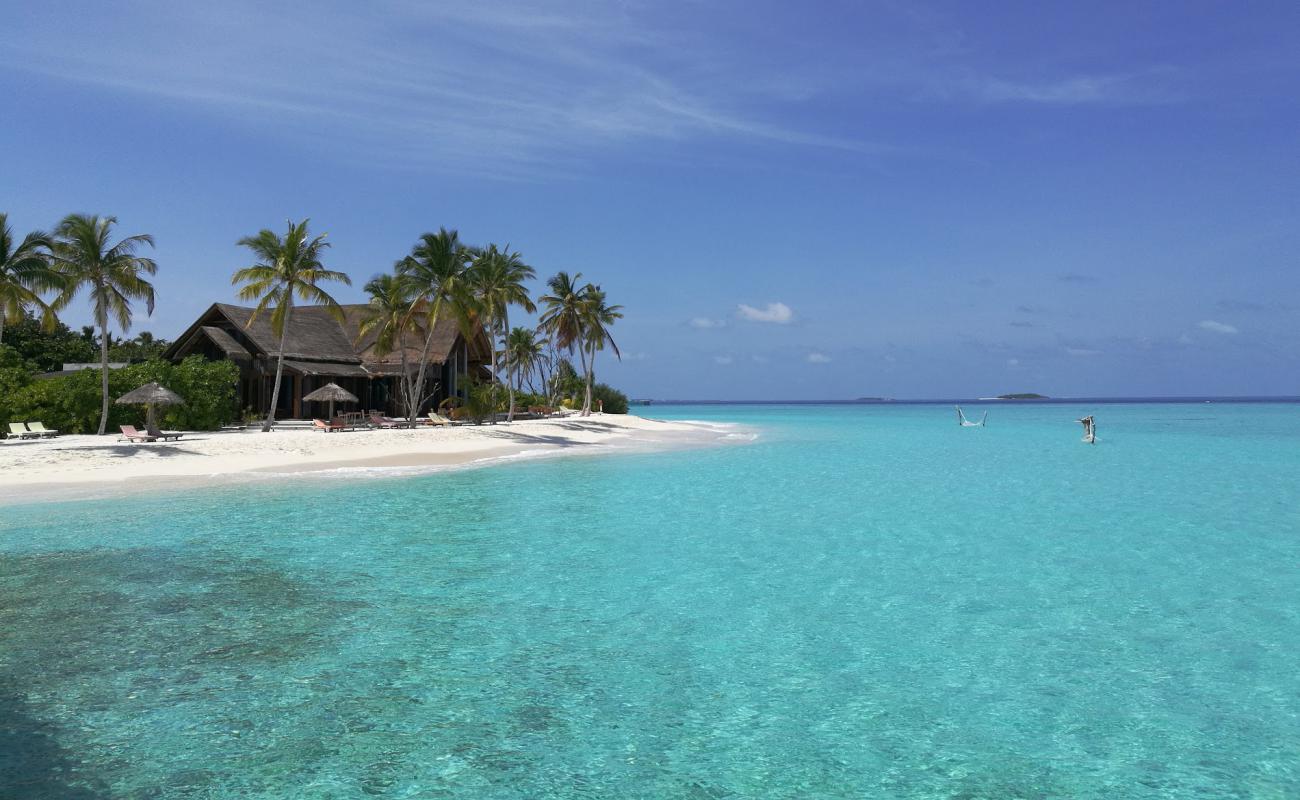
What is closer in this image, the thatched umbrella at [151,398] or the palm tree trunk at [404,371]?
the thatched umbrella at [151,398]

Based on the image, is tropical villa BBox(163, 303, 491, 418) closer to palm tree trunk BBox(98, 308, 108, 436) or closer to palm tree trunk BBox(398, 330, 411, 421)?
palm tree trunk BBox(398, 330, 411, 421)

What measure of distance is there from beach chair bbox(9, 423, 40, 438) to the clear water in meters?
13.2

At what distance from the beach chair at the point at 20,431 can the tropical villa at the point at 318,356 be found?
29.1 ft

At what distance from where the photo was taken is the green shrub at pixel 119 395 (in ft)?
87.2

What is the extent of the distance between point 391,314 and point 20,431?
15.0 meters

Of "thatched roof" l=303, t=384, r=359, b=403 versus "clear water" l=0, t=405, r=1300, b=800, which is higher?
"thatched roof" l=303, t=384, r=359, b=403

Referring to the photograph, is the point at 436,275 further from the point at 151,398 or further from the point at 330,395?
the point at 151,398

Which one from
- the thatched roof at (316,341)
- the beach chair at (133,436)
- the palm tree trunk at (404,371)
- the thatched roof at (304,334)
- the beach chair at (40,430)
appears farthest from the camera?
the palm tree trunk at (404,371)

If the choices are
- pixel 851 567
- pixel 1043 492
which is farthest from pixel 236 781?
pixel 1043 492

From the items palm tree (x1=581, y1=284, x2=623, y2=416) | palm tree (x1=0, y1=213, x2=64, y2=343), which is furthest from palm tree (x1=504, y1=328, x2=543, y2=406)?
palm tree (x1=0, y1=213, x2=64, y2=343)

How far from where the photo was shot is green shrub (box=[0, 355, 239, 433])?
1047 inches

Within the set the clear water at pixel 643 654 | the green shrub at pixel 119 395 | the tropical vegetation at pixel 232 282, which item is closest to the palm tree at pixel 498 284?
the tropical vegetation at pixel 232 282

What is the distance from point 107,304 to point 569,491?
18.7 m

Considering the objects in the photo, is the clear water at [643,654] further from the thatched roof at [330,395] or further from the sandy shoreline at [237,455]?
the thatched roof at [330,395]
